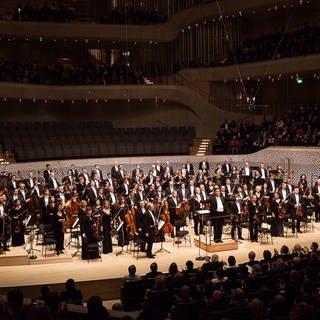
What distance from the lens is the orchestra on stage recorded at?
13.5m

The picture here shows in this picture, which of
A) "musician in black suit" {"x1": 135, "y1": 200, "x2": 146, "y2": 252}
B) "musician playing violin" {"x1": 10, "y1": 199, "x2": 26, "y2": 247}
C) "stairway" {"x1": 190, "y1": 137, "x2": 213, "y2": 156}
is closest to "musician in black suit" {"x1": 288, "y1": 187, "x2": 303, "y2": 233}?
"musician in black suit" {"x1": 135, "y1": 200, "x2": 146, "y2": 252}

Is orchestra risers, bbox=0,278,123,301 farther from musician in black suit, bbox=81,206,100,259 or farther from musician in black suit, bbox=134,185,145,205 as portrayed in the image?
musician in black suit, bbox=134,185,145,205

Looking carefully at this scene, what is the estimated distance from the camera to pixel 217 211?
1472 cm

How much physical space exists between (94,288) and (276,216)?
233 inches

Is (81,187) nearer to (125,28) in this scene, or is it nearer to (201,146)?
(201,146)

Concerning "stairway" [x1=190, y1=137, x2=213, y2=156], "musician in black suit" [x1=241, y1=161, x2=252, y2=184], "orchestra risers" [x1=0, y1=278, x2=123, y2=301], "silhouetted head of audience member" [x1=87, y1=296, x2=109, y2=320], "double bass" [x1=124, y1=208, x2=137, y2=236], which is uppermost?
"stairway" [x1=190, y1=137, x2=213, y2=156]

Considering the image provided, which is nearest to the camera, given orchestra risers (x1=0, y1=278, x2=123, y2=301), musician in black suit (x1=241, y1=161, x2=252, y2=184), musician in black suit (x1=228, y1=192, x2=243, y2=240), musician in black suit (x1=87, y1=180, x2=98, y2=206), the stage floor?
orchestra risers (x1=0, y1=278, x2=123, y2=301)

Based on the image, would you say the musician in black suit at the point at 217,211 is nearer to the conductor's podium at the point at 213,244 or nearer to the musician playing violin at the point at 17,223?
the conductor's podium at the point at 213,244

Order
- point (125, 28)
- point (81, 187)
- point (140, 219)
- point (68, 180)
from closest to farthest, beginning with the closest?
point (140, 219) → point (81, 187) → point (68, 180) → point (125, 28)

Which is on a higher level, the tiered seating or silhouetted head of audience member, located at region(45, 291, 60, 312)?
the tiered seating

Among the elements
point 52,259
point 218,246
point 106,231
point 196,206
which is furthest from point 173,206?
point 52,259

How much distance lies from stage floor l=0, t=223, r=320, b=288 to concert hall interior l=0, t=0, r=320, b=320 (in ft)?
0.17

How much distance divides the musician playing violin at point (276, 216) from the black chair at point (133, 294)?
6223mm

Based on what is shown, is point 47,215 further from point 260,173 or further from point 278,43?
point 278,43
